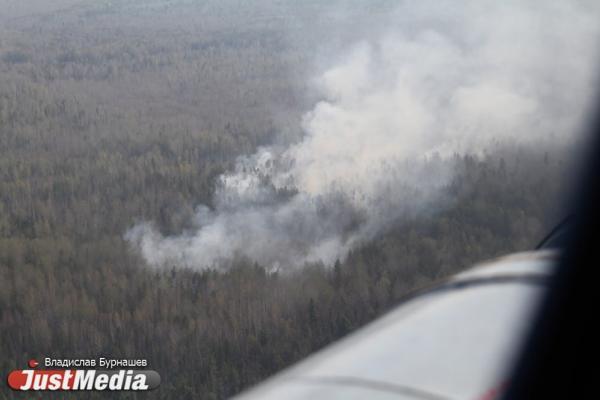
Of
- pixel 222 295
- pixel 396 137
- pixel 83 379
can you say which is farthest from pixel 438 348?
pixel 396 137

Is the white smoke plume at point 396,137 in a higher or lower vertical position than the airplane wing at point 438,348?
lower

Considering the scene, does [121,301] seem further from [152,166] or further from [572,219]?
[152,166]

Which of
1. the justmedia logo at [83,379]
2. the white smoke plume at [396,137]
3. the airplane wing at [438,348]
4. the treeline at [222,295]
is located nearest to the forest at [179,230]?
the treeline at [222,295]

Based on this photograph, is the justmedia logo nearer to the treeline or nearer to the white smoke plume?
the treeline

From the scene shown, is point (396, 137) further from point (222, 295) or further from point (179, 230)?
point (222, 295)

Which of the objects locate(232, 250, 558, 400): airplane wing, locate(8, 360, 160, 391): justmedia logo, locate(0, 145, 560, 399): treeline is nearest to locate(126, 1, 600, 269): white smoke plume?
locate(0, 145, 560, 399): treeline

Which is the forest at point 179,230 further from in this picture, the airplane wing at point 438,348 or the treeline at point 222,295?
the airplane wing at point 438,348
